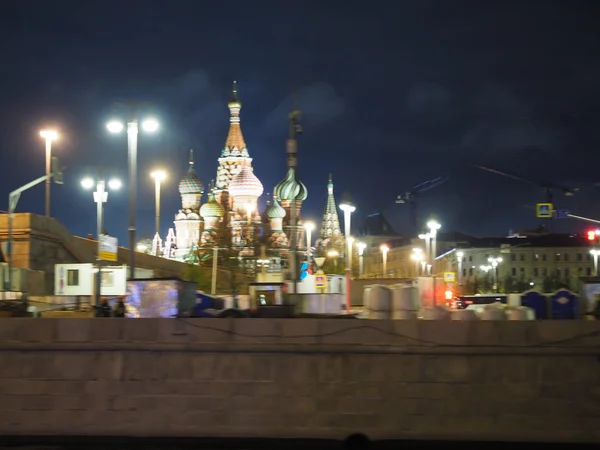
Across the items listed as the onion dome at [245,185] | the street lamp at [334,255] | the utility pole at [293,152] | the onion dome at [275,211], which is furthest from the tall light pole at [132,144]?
the onion dome at [245,185]

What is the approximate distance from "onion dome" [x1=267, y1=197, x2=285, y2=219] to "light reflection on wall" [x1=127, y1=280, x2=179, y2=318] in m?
118

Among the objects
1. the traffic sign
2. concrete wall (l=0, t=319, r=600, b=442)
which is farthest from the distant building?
concrete wall (l=0, t=319, r=600, b=442)

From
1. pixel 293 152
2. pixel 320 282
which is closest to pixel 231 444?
pixel 293 152

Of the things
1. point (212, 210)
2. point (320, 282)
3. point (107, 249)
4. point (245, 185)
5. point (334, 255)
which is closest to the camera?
point (107, 249)

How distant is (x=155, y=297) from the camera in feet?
A: 52.4

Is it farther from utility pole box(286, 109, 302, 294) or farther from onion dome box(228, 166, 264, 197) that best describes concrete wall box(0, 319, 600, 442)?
onion dome box(228, 166, 264, 197)

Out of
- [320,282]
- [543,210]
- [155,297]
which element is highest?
[543,210]

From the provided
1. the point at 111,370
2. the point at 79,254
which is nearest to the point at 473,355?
the point at 111,370

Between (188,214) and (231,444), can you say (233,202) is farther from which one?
(231,444)

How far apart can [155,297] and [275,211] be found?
389 feet

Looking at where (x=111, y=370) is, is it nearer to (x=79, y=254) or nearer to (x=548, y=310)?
(x=548, y=310)

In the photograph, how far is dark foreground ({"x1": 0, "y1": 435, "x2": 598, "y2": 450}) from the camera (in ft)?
47.5

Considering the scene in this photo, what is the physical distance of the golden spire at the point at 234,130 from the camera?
145 m

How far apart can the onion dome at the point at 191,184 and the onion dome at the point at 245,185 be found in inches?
231
